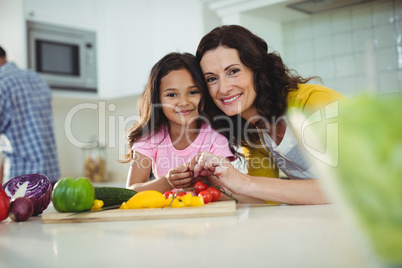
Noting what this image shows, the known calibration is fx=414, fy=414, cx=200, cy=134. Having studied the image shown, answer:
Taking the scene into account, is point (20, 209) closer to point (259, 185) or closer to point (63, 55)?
point (259, 185)

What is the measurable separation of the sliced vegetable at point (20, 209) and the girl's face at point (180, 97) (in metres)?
0.88

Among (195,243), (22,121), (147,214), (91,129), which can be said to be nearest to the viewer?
(195,243)

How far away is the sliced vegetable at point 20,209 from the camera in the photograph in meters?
0.93

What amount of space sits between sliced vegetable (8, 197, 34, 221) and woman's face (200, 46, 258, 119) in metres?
0.84

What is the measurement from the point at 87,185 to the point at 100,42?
276 cm

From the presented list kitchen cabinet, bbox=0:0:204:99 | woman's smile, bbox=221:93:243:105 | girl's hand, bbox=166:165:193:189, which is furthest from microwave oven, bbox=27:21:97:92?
girl's hand, bbox=166:165:193:189

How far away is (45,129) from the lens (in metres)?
2.55

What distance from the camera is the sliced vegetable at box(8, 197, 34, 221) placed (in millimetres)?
928

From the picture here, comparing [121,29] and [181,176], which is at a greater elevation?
[121,29]

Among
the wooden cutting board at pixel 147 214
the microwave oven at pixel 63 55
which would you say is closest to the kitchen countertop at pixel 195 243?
the wooden cutting board at pixel 147 214

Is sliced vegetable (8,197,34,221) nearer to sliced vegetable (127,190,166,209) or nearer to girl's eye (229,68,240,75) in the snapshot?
sliced vegetable (127,190,166,209)

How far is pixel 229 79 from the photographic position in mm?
1556

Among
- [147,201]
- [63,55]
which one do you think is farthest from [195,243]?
[63,55]

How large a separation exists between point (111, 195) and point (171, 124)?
0.86m
